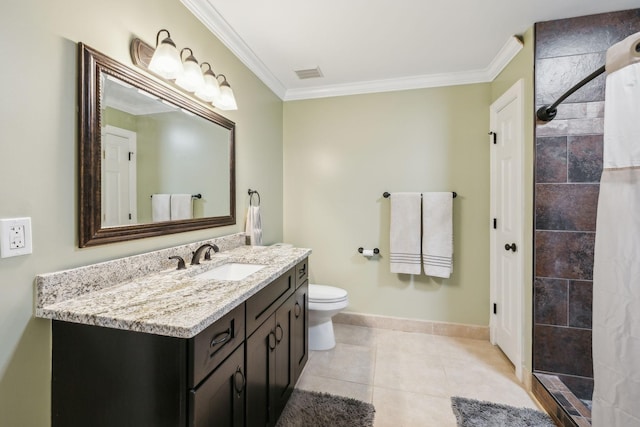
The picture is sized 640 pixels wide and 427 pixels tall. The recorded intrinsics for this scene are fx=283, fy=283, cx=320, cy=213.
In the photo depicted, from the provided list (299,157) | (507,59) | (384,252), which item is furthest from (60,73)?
(507,59)

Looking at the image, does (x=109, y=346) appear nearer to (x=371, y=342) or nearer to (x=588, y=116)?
(x=371, y=342)

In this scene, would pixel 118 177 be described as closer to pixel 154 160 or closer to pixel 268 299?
pixel 154 160

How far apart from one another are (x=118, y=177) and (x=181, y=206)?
0.38 m

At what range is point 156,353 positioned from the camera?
804 millimetres

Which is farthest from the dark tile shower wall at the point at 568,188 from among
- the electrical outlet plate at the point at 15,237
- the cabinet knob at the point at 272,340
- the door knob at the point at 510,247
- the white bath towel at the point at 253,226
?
the electrical outlet plate at the point at 15,237

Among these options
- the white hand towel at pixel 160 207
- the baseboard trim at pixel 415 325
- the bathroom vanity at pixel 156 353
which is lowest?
the baseboard trim at pixel 415 325

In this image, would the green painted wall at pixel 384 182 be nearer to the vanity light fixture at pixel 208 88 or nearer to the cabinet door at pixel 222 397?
the vanity light fixture at pixel 208 88

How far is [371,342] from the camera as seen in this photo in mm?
2402

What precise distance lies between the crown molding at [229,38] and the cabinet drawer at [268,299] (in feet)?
5.06

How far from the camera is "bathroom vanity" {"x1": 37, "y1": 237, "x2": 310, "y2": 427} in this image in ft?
2.61

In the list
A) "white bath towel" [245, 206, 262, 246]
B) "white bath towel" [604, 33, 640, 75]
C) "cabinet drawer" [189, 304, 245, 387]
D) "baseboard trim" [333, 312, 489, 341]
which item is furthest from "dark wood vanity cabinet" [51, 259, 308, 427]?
"baseboard trim" [333, 312, 489, 341]

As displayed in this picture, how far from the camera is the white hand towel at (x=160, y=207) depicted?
1.34m

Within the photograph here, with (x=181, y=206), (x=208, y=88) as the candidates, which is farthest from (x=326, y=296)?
(x=208, y=88)

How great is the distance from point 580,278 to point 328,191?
1.92 meters
